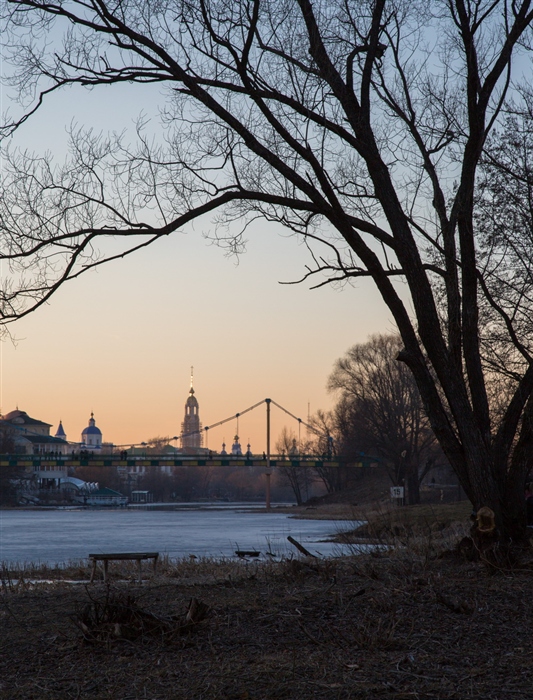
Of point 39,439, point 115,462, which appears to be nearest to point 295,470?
point 115,462

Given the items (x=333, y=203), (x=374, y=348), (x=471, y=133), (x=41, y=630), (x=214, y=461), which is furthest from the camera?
(x=214, y=461)

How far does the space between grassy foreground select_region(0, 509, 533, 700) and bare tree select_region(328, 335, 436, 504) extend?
48939mm

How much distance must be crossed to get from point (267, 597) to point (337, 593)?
0.55m

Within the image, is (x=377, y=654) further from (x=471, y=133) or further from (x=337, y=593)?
(x=471, y=133)

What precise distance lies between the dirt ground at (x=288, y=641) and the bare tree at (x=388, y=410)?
160ft

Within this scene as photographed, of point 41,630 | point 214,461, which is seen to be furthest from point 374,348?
point 41,630

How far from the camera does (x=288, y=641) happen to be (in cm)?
557

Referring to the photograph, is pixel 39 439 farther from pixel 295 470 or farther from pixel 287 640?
pixel 287 640

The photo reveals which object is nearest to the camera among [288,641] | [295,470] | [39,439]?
[288,641]

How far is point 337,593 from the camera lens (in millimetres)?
6789

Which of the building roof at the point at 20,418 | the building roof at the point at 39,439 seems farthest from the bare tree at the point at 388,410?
the building roof at the point at 20,418

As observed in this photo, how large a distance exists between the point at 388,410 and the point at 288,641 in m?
52.7

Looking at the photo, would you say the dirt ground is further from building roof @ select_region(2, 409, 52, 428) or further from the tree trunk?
building roof @ select_region(2, 409, 52, 428)

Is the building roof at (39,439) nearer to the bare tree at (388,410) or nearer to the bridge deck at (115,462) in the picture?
the bridge deck at (115,462)
